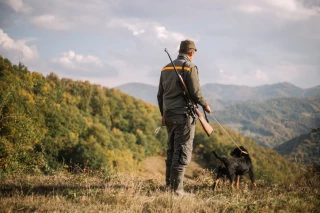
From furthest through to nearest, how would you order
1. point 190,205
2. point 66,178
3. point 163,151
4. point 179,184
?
1. point 163,151
2. point 66,178
3. point 179,184
4. point 190,205

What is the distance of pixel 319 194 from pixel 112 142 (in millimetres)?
54490

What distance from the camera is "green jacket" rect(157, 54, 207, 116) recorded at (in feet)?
14.7

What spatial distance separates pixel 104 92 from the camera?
8081cm

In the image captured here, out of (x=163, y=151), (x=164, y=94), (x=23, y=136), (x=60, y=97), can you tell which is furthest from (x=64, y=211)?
(x=163, y=151)

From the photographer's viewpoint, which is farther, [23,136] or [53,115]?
[53,115]

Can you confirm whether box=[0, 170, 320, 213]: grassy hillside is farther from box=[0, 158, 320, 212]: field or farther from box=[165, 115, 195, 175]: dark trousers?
box=[165, 115, 195, 175]: dark trousers

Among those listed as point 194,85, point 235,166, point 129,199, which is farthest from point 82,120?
point 129,199

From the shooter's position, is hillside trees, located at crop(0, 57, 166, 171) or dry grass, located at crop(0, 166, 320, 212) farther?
hillside trees, located at crop(0, 57, 166, 171)

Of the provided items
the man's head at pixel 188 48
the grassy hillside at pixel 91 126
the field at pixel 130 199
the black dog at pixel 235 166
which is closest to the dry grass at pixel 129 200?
the field at pixel 130 199

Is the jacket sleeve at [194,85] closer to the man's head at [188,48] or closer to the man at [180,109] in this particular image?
the man at [180,109]

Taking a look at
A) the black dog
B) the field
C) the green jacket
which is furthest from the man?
the black dog

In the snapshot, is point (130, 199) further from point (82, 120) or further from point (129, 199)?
point (82, 120)

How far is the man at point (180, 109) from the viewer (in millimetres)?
4523

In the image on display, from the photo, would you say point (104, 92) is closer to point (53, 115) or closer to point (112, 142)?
point (112, 142)
